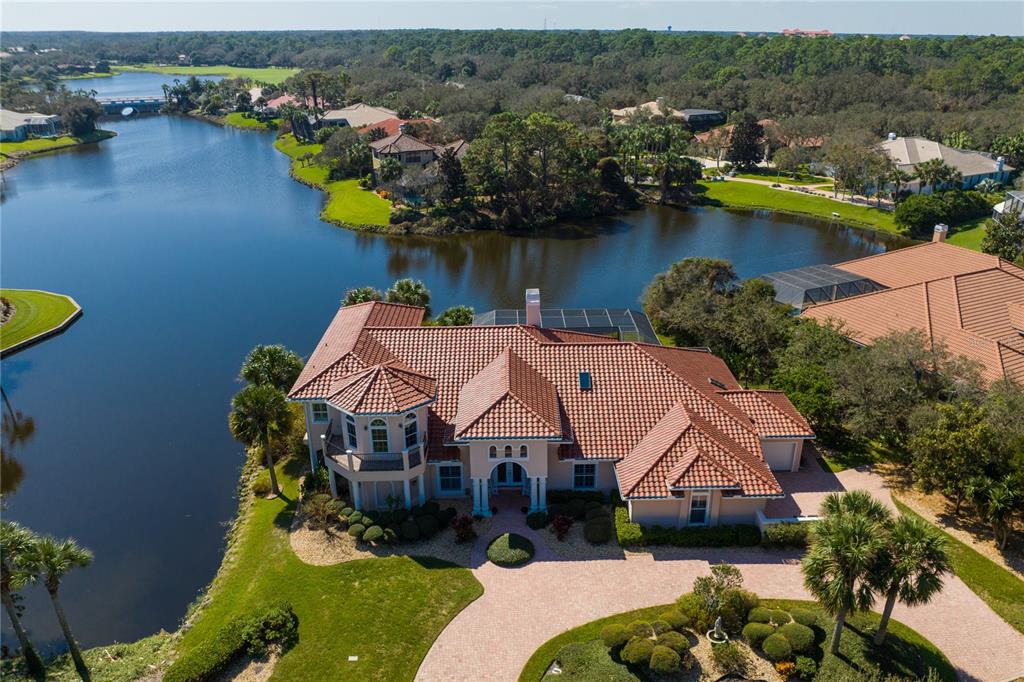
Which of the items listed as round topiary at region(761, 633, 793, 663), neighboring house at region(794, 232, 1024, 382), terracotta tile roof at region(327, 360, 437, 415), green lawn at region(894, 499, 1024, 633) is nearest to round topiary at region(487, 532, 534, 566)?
terracotta tile roof at region(327, 360, 437, 415)

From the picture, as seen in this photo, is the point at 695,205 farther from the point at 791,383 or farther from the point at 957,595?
the point at 957,595

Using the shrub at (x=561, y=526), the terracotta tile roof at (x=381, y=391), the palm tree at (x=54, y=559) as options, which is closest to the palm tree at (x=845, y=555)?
the shrub at (x=561, y=526)

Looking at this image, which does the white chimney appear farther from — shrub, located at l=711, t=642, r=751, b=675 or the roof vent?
shrub, located at l=711, t=642, r=751, b=675

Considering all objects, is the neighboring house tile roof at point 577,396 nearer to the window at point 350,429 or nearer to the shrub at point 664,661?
the window at point 350,429

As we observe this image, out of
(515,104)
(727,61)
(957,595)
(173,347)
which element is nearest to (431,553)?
(957,595)

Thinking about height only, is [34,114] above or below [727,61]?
below
